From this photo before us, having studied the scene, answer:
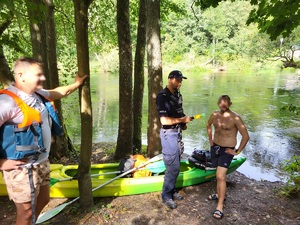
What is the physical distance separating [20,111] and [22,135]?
0.61 ft

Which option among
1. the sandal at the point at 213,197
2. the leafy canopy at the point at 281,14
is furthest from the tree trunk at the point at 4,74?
the sandal at the point at 213,197

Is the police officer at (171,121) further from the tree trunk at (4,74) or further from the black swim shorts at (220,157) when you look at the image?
the tree trunk at (4,74)

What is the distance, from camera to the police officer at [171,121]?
3232 millimetres

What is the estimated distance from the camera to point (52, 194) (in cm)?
362

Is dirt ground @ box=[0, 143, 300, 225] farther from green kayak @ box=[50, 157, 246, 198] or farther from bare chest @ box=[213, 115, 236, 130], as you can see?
bare chest @ box=[213, 115, 236, 130]

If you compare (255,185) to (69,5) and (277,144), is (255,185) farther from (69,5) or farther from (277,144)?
(69,5)

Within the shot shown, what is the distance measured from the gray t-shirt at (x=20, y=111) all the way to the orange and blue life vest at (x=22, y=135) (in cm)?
3

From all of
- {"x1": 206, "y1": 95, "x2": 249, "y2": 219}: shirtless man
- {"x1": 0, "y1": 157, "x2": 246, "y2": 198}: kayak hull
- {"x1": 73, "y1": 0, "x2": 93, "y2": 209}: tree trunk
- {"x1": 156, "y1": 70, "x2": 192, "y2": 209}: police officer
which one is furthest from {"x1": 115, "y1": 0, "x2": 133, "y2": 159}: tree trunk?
{"x1": 73, "y1": 0, "x2": 93, "y2": 209}: tree trunk

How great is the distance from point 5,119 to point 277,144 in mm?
9328

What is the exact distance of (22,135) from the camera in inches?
76.4

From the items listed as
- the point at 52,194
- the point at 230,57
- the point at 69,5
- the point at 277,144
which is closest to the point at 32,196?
the point at 52,194

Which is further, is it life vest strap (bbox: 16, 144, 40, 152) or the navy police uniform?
the navy police uniform

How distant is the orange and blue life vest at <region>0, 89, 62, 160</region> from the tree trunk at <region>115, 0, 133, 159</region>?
9.70 feet

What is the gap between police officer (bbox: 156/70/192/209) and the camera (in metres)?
3.23
